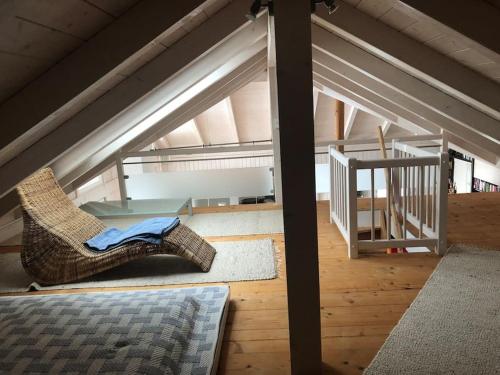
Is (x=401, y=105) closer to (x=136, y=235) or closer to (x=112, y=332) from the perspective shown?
(x=136, y=235)

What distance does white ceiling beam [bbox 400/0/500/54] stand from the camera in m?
1.49

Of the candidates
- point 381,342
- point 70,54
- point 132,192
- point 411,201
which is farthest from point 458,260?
point 132,192

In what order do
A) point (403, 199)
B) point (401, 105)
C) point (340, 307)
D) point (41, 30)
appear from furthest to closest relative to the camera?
point (401, 105)
point (403, 199)
point (340, 307)
point (41, 30)

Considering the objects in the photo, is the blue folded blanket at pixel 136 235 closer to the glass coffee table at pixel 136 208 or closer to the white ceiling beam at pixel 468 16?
the glass coffee table at pixel 136 208

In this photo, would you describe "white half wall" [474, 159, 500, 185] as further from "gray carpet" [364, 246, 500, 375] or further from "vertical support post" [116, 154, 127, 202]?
"vertical support post" [116, 154, 127, 202]

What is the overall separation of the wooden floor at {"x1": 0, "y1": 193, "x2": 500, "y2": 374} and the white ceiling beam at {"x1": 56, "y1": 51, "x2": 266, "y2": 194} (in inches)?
73.3

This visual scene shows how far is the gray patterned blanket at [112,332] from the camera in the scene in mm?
1562

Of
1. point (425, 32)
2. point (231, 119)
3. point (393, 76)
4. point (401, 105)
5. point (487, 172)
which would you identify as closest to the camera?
point (425, 32)

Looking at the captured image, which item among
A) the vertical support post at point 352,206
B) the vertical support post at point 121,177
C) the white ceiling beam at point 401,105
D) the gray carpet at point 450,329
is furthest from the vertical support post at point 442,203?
the vertical support post at point 121,177

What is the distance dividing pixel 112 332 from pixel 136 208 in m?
1.90

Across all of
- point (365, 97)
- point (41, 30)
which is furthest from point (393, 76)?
point (41, 30)

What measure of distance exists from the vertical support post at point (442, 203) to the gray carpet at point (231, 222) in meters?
1.30

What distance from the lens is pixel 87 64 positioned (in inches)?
59.5

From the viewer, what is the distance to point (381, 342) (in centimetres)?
183
